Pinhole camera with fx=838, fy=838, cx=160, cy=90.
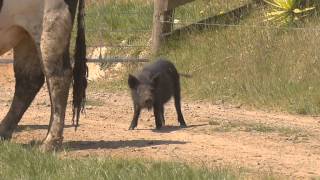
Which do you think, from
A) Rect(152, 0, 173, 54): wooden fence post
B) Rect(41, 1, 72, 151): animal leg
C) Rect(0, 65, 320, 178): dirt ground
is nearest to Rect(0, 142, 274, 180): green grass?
Rect(0, 65, 320, 178): dirt ground

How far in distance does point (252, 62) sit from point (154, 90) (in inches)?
124

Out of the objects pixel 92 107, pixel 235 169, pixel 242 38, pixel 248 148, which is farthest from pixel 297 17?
pixel 235 169

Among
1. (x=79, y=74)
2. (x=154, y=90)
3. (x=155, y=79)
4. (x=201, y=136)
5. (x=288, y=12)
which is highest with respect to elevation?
(x=288, y=12)

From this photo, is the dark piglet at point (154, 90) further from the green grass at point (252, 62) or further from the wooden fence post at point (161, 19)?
the wooden fence post at point (161, 19)

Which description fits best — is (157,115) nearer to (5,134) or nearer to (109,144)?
(109,144)

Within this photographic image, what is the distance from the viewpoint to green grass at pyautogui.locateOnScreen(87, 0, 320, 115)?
12377 mm

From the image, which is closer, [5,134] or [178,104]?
[5,134]

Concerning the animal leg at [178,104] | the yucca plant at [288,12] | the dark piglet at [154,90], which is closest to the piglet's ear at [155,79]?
the dark piglet at [154,90]

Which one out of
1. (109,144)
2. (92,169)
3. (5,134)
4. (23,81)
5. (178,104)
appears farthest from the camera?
(178,104)

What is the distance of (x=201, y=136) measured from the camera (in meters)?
9.49

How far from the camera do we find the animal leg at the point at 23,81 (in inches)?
359

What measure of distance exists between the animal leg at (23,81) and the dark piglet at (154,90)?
165 centimetres

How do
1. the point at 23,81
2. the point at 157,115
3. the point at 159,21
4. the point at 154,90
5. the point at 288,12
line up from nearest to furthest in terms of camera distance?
the point at 23,81, the point at 157,115, the point at 154,90, the point at 288,12, the point at 159,21

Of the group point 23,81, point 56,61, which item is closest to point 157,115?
point 23,81
